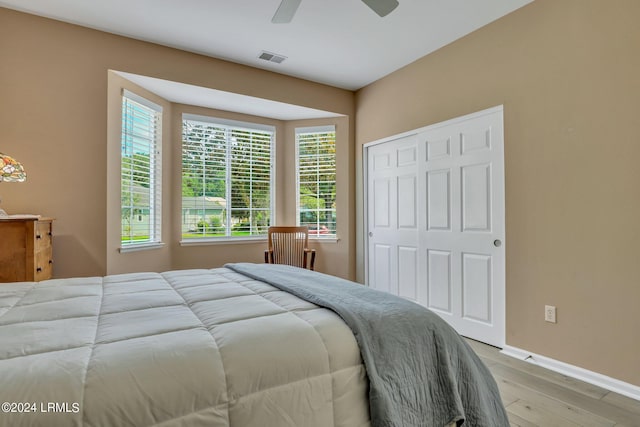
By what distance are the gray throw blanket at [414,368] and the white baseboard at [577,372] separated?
4.39 ft

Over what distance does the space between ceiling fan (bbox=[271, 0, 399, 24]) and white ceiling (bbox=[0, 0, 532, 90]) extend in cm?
66

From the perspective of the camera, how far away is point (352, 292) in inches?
61.9

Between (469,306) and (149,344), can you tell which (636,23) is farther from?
(149,344)

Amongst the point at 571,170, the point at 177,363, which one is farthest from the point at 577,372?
the point at 177,363

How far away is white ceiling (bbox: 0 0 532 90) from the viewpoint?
2.69 meters

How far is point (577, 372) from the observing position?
91.0 inches

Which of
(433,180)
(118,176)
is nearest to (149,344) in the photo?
(118,176)

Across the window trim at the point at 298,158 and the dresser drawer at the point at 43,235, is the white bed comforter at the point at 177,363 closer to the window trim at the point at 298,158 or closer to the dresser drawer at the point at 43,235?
the dresser drawer at the point at 43,235

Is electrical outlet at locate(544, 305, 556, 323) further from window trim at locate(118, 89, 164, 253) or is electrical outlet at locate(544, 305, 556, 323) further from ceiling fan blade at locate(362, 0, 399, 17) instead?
window trim at locate(118, 89, 164, 253)

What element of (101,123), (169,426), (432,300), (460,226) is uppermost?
(101,123)

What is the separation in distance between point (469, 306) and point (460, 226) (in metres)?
0.73

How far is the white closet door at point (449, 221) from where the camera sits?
2889 mm

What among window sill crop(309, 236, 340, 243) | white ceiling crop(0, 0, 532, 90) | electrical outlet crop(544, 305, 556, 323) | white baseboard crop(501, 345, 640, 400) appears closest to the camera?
white baseboard crop(501, 345, 640, 400)

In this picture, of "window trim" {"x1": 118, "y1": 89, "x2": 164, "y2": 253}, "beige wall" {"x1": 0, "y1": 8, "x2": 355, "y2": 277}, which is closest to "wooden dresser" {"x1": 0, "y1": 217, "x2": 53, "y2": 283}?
"beige wall" {"x1": 0, "y1": 8, "x2": 355, "y2": 277}
